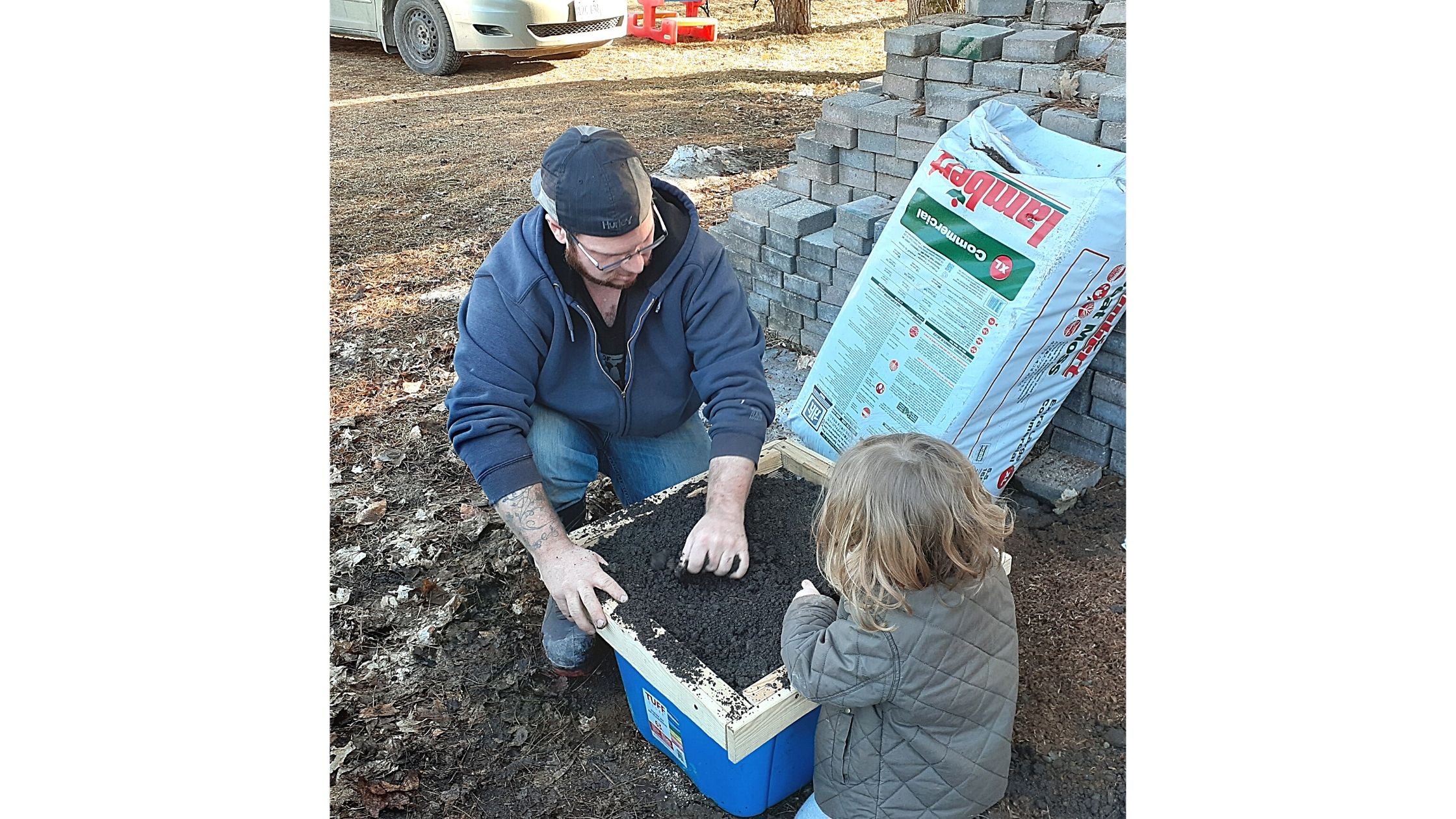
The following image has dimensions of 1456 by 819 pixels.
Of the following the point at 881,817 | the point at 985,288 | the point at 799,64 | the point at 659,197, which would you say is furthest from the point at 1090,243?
the point at 799,64

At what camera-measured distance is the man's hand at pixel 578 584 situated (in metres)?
2.17

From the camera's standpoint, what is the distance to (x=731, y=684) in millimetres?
2014

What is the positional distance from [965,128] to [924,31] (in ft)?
2.73

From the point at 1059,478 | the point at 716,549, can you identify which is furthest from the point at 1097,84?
the point at 716,549

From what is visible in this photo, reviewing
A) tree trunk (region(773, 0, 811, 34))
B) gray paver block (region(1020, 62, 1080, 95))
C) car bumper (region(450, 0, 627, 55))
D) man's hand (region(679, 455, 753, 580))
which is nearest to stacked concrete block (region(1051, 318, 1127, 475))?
gray paver block (region(1020, 62, 1080, 95))

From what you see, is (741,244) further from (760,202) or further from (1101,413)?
(1101,413)

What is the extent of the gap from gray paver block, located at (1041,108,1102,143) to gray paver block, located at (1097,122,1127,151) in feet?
0.09

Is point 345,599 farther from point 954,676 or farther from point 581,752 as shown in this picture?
point 954,676

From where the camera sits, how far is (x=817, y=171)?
3822mm

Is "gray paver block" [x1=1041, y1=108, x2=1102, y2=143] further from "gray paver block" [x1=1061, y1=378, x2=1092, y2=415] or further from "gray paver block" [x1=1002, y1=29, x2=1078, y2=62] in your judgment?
"gray paver block" [x1=1061, y1=378, x2=1092, y2=415]

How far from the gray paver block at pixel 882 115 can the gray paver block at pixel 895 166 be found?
1.7 inches

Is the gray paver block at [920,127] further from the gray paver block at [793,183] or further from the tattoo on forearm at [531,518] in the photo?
the tattoo on forearm at [531,518]

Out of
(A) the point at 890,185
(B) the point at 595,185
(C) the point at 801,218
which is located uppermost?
(B) the point at 595,185

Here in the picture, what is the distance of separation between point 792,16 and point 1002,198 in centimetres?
886
